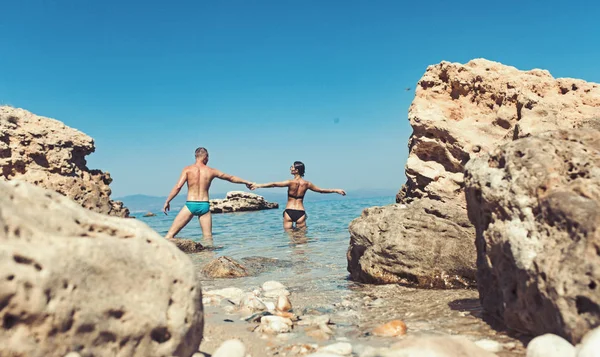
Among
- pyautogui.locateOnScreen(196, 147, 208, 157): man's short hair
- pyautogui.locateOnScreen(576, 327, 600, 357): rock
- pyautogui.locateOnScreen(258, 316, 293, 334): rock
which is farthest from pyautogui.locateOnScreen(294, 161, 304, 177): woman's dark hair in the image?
pyautogui.locateOnScreen(576, 327, 600, 357): rock

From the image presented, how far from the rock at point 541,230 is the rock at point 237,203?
103 feet

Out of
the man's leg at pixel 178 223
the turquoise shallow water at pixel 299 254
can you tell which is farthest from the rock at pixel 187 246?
the man's leg at pixel 178 223

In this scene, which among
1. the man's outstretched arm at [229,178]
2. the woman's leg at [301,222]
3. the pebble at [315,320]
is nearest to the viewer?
the pebble at [315,320]

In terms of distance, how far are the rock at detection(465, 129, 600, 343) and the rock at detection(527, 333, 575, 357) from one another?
20 centimetres

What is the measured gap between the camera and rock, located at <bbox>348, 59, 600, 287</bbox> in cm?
601

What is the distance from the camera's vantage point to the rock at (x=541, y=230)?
2.89 meters

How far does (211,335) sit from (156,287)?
59.9 inches

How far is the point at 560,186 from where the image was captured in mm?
3477

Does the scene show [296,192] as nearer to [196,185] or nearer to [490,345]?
[196,185]

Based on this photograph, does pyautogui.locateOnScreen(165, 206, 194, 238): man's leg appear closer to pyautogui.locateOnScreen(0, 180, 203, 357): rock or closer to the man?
the man

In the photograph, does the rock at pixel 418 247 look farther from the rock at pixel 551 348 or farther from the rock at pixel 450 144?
the rock at pixel 551 348

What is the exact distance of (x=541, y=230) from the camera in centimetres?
333

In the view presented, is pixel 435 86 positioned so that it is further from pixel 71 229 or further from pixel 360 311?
pixel 71 229

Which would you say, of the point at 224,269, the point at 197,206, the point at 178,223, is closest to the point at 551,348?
the point at 224,269
